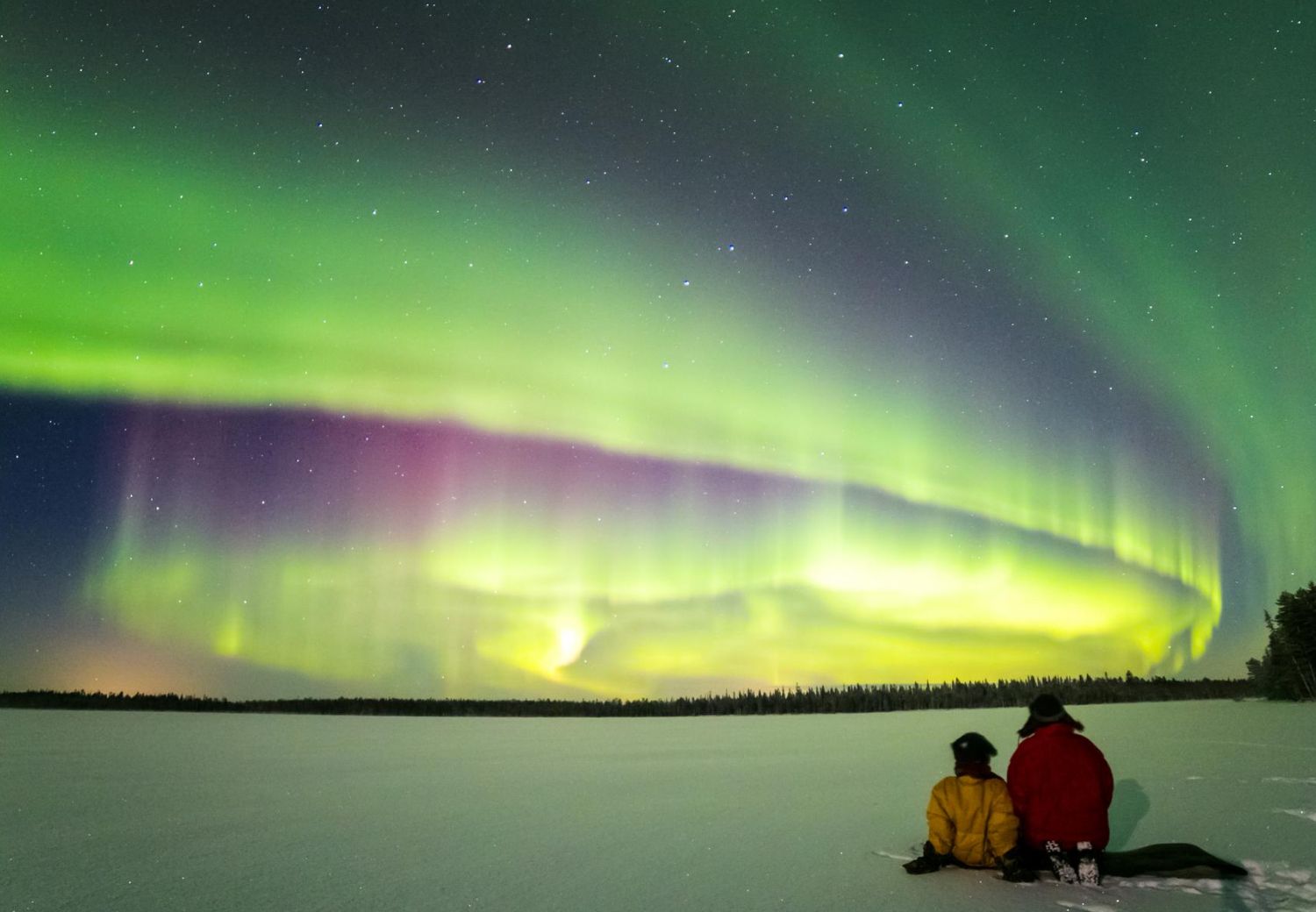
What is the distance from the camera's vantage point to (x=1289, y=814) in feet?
33.1

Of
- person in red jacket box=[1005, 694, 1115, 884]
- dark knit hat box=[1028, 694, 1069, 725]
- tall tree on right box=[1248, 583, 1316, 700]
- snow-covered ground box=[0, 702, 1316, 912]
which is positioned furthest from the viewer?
tall tree on right box=[1248, 583, 1316, 700]

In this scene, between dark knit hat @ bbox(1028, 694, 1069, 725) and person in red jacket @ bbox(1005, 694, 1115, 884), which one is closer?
person in red jacket @ bbox(1005, 694, 1115, 884)

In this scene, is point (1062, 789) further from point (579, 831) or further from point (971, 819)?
point (579, 831)

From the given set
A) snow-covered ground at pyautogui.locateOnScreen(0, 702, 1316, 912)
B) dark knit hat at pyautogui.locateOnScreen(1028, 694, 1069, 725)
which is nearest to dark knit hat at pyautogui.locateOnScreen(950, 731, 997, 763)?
dark knit hat at pyautogui.locateOnScreen(1028, 694, 1069, 725)

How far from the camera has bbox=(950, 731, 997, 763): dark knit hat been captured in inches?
310

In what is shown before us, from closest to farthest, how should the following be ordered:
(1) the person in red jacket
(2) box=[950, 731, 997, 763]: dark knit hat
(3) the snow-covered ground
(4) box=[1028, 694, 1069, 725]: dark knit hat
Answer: (3) the snow-covered ground < (1) the person in red jacket < (4) box=[1028, 694, 1069, 725]: dark knit hat < (2) box=[950, 731, 997, 763]: dark knit hat

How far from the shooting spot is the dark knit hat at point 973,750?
7875 millimetres

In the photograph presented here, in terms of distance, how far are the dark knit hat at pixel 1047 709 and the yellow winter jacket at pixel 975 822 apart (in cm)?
72

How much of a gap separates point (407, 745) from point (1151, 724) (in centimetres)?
2735

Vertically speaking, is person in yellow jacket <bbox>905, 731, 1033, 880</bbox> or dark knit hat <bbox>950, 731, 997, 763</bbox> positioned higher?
dark knit hat <bbox>950, 731, 997, 763</bbox>

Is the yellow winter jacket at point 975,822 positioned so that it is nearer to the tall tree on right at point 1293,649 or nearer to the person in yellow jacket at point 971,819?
the person in yellow jacket at point 971,819

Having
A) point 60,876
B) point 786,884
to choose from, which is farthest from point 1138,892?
point 60,876

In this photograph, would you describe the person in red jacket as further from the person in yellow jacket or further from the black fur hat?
the person in yellow jacket

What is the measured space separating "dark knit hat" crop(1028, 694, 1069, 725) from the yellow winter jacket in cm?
72
